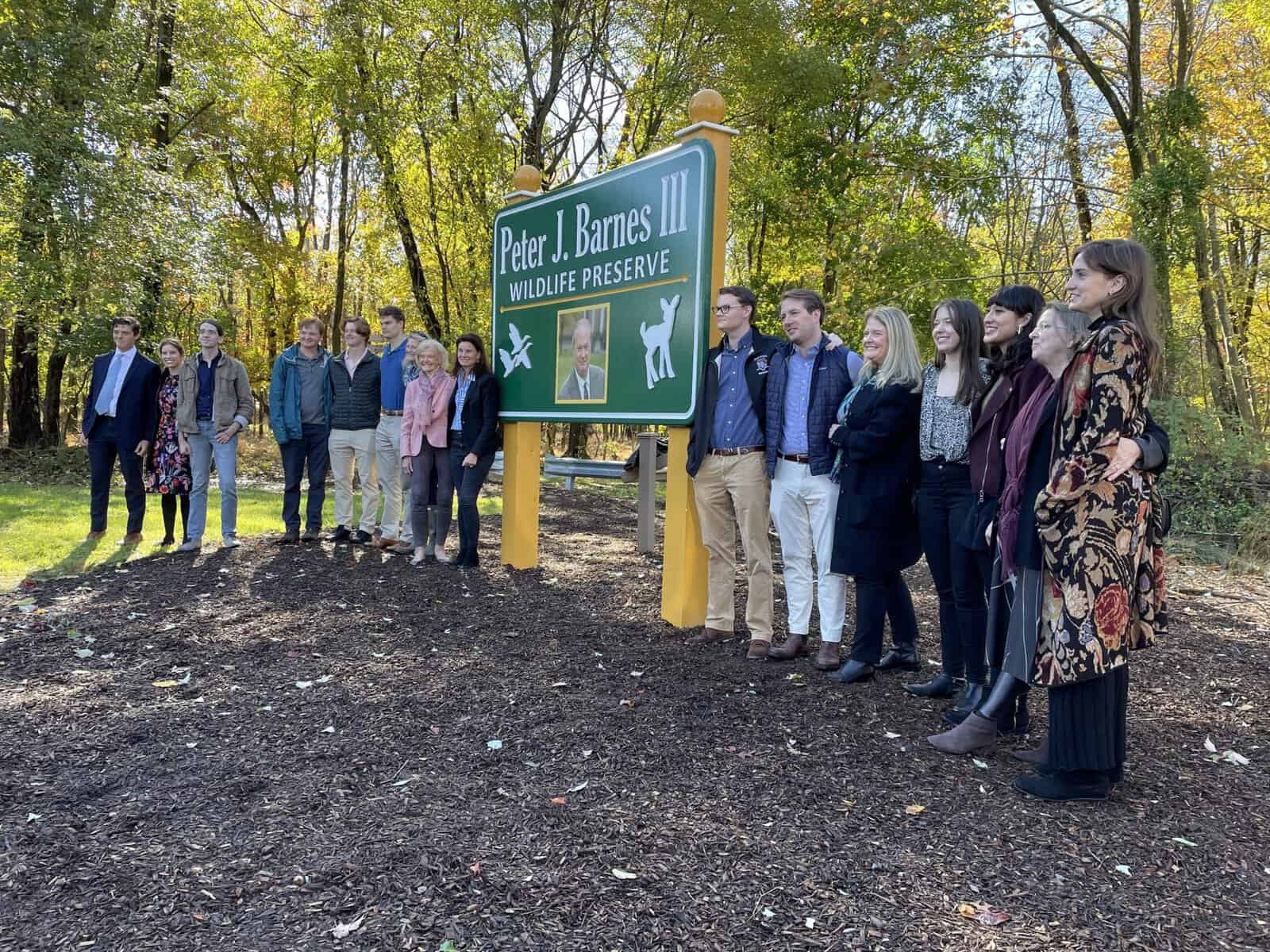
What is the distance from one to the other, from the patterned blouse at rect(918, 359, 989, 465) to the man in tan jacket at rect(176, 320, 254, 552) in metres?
5.65

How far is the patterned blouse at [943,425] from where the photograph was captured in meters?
3.71

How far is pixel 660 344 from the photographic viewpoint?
5.23 meters

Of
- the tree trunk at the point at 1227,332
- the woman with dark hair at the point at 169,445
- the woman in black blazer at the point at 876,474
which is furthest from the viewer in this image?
the tree trunk at the point at 1227,332

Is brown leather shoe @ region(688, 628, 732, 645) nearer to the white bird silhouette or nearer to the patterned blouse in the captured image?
the patterned blouse

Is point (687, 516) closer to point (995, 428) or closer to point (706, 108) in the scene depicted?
point (995, 428)

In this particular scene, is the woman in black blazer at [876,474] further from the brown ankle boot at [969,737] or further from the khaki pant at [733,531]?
the brown ankle boot at [969,737]

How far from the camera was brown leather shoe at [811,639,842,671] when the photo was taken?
14.3 feet

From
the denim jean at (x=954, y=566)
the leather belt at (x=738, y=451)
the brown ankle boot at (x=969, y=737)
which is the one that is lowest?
the brown ankle boot at (x=969, y=737)

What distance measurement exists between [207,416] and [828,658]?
18.7ft

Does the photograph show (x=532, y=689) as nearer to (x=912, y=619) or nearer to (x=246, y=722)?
(x=246, y=722)

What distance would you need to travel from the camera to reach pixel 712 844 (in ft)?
8.50

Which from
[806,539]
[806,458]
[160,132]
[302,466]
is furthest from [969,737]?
[160,132]

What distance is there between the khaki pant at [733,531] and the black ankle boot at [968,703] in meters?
1.12

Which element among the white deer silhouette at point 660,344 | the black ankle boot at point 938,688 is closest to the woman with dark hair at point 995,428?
the black ankle boot at point 938,688
